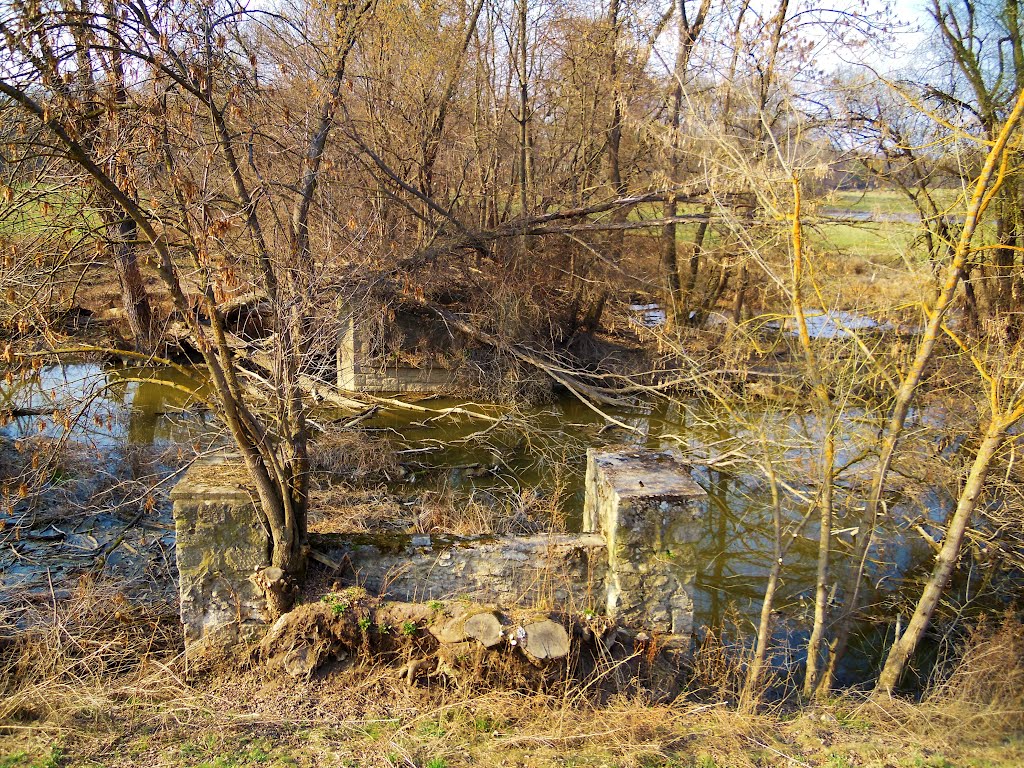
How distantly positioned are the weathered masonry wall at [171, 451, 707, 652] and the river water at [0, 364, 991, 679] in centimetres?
63

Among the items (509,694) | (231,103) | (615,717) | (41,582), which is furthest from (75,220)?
(615,717)

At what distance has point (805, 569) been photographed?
8211 mm

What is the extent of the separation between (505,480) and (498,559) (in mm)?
4739

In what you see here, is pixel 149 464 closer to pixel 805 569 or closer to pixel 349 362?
pixel 349 362

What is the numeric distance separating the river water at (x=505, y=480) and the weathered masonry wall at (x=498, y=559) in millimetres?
633

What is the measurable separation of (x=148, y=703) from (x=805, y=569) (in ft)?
22.0

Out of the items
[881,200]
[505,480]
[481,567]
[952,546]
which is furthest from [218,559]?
[881,200]

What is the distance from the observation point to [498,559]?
209 inches

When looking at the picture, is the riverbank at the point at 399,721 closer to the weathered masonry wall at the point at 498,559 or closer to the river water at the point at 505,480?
the weathered masonry wall at the point at 498,559

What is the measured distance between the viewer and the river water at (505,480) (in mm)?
6543

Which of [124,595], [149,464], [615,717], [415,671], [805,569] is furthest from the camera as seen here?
[149,464]

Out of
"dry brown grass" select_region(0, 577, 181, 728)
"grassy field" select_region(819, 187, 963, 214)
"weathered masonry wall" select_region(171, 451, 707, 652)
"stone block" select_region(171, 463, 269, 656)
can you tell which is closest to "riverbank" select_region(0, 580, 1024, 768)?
"dry brown grass" select_region(0, 577, 181, 728)

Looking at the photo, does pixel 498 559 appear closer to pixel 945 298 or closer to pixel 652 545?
pixel 652 545

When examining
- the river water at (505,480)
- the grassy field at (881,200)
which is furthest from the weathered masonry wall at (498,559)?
the grassy field at (881,200)
